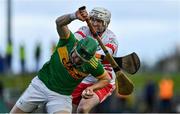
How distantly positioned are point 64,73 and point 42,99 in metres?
0.48

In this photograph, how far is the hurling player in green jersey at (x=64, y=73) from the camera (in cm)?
1006

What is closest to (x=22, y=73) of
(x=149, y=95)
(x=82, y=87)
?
(x=149, y=95)

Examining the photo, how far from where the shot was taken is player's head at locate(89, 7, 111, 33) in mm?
11039

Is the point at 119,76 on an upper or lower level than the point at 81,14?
lower

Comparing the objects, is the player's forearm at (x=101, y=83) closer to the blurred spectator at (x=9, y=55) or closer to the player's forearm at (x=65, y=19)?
the player's forearm at (x=65, y=19)

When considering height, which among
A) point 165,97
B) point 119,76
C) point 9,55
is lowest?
point 165,97

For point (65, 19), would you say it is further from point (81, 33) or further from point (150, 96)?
point (150, 96)

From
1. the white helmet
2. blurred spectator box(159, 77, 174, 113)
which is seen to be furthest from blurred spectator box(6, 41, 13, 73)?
the white helmet

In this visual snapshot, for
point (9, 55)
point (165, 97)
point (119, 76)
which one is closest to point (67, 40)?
point (119, 76)

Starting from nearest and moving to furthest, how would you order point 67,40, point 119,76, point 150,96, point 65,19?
1. point 65,19
2. point 67,40
3. point 119,76
4. point 150,96

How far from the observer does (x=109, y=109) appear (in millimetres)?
20656

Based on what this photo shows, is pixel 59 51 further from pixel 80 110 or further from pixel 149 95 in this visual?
pixel 149 95

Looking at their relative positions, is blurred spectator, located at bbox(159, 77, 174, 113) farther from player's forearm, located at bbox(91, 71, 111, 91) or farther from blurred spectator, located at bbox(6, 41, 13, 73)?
player's forearm, located at bbox(91, 71, 111, 91)

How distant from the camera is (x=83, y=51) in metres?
9.96
